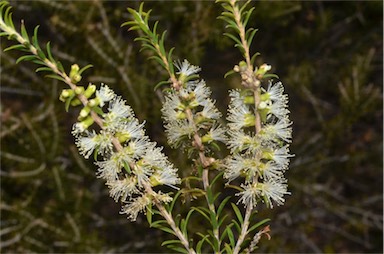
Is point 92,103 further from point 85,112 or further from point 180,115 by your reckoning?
point 180,115

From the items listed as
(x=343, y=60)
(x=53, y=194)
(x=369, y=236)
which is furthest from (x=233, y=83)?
(x=369, y=236)

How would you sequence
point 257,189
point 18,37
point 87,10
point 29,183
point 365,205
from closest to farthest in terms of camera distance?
point 18,37, point 257,189, point 87,10, point 29,183, point 365,205

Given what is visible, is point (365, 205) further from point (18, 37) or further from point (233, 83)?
point (18, 37)

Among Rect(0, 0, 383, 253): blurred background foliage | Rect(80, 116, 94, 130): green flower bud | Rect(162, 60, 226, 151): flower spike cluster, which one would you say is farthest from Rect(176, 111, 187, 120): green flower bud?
Rect(0, 0, 383, 253): blurred background foliage

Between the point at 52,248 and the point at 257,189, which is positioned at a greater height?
the point at 257,189

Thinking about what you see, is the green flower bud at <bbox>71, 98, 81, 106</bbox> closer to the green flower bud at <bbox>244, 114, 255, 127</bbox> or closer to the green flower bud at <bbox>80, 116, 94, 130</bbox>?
the green flower bud at <bbox>80, 116, 94, 130</bbox>

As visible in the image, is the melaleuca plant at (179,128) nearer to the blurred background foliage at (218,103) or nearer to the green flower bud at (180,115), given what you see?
the green flower bud at (180,115)
